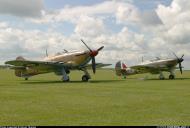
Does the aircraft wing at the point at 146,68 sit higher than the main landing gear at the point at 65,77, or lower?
higher

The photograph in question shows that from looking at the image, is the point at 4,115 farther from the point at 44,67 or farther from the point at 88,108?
the point at 44,67

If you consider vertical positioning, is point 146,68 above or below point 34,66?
below

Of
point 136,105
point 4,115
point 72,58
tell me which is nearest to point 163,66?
point 72,58

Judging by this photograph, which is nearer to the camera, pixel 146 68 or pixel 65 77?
pixel 65 77

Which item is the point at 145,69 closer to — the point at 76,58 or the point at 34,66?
the point at 76,58

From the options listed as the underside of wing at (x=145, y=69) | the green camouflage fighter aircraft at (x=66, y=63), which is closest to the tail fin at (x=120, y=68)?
the underside of wing at (x=145, y=69)

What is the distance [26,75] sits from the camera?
38.8 meters

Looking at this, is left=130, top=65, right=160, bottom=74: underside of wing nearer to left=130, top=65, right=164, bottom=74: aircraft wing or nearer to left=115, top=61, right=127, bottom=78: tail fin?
left=130, top=65, right=164, bottom=74: aircraft wing

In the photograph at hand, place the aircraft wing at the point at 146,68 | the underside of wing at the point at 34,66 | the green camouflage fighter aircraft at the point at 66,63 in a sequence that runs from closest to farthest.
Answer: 1. the underside of wing at the point at 34,66
2. the green camouflage fighter aircraft at the point at 66,63
3. the aircraft wing at the point at 146,68

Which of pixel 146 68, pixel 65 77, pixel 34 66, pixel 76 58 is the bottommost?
pixel 65 77

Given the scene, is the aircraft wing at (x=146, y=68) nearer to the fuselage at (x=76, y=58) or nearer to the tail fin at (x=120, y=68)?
the tail fin at (x=120, y=68)

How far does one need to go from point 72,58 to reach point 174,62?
1604 cm

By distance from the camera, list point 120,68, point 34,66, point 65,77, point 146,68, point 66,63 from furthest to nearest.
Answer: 1. point 120,68
2. point 146,68
3. point 34,66
4. point 66,63
5. point 65,77

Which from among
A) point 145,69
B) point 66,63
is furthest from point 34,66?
point 145,69
